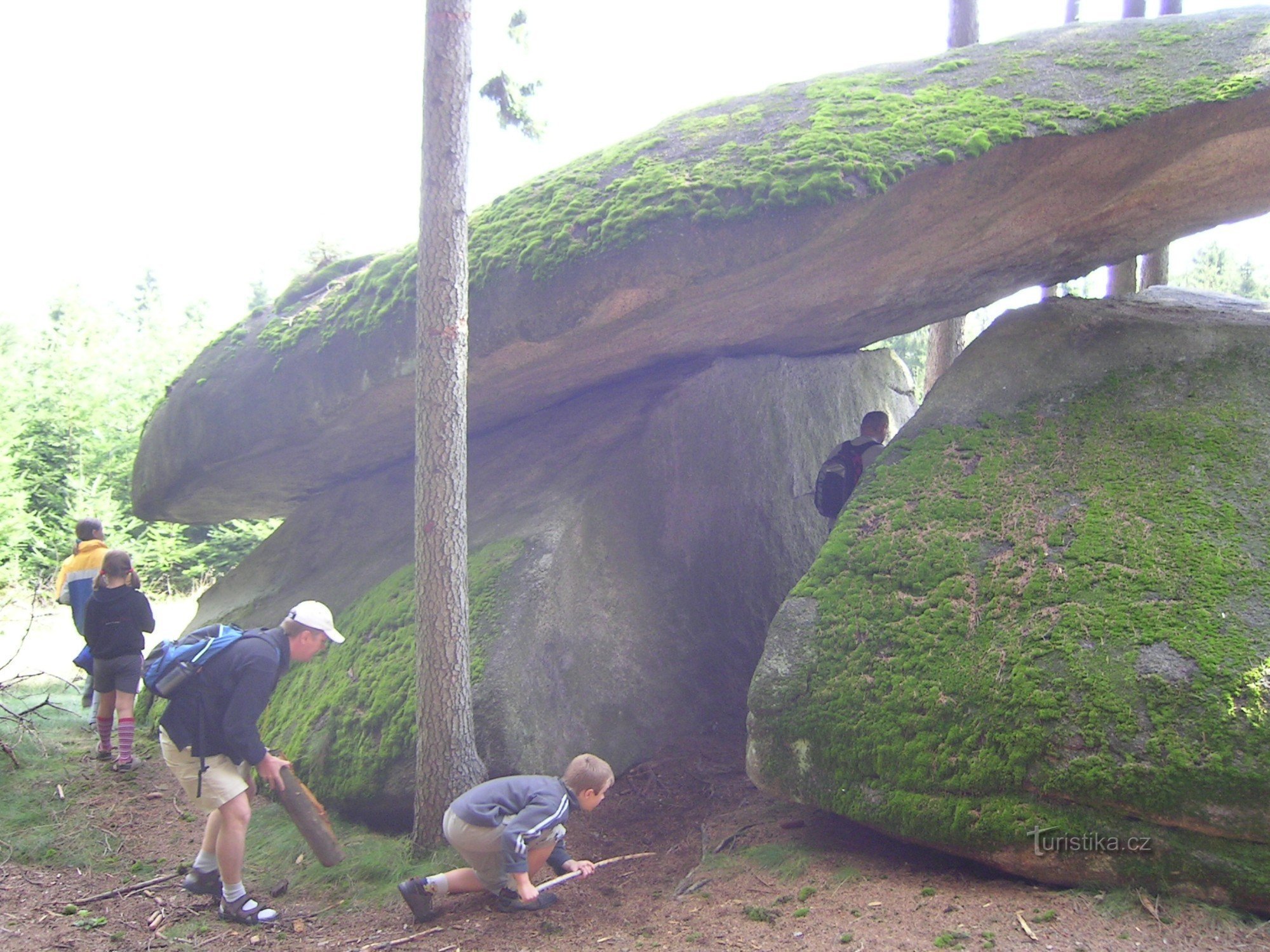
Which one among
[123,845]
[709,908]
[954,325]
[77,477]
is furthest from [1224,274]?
[77,477]

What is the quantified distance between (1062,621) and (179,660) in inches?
185

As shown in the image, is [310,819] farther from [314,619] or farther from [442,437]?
[442,437]

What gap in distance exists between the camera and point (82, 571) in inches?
307

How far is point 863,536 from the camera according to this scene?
19.5 ft

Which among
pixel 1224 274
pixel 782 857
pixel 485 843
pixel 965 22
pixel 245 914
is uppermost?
pixel 965 22

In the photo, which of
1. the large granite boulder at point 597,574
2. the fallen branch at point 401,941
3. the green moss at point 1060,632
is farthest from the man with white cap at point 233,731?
the green moss at point 1060,632

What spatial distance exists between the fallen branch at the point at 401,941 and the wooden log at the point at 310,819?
3.26 feet

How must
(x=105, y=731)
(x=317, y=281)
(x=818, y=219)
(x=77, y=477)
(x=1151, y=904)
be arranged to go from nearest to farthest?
(x=1151, y=904) → (x=818, y=219) → (x=105, y=731) → (x=317, y=281) → (x=77, y=477)

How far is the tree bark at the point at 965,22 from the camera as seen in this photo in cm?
1138

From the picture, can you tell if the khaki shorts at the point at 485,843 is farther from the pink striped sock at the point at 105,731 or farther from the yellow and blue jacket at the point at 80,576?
the yellow and blue jacket at the point at 80,576

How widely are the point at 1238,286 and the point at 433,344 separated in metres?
27.9

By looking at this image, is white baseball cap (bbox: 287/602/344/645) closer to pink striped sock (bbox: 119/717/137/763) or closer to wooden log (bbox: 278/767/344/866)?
wooden log (bbox: 278/767/344/866)

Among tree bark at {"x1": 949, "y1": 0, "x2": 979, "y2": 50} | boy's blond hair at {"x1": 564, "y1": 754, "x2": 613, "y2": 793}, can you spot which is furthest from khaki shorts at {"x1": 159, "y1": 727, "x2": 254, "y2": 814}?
tree bark at {"x1": 949, "y1": 0, "x2": 979, "y2": 50}

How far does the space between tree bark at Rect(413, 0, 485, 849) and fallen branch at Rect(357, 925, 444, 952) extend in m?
0.90
